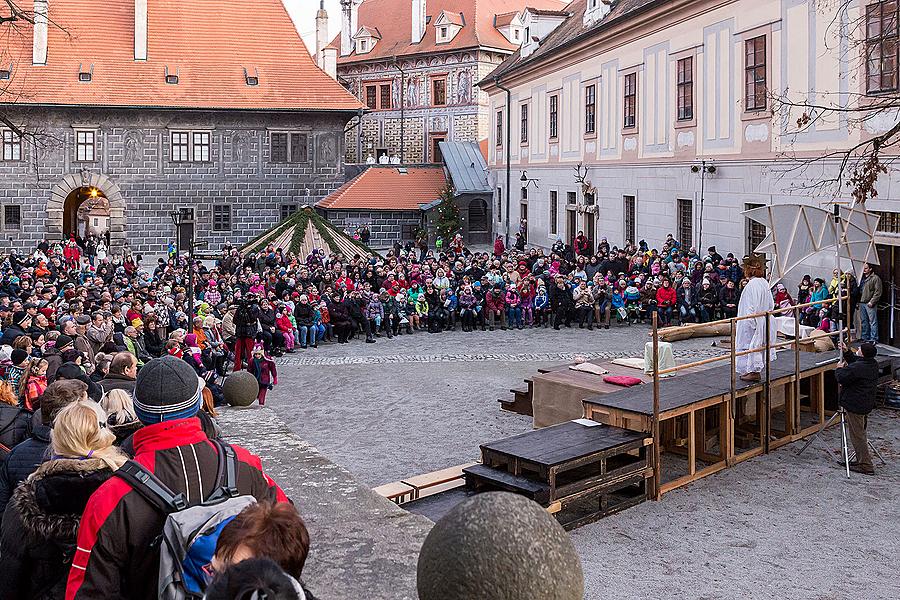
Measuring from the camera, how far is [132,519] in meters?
3.38

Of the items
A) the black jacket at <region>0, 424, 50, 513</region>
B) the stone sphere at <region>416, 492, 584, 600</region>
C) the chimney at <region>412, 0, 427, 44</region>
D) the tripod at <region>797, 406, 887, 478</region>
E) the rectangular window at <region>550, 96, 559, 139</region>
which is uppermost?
the chimney at <region>412, 0, 427, 44</region>

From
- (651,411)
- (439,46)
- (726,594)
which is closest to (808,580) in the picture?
(726,594)

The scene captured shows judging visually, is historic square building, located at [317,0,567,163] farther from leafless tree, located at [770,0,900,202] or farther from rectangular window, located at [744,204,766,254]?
leafless tree, located at [770,0,900,202]

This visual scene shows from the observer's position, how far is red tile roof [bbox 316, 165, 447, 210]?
42.4 m

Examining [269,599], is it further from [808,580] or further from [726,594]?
[808,580]

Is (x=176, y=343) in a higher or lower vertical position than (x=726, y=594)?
higher

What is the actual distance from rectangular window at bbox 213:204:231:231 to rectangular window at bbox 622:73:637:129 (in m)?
18.8

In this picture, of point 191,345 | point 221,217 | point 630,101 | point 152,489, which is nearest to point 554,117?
point 630,101

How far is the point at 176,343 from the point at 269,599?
497 inches

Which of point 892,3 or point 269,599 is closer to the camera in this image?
point 269,599

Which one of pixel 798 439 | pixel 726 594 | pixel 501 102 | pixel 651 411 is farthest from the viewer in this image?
pixel 501 102

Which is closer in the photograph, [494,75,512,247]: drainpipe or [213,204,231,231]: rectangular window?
[213,204,231,231]: rectangular window

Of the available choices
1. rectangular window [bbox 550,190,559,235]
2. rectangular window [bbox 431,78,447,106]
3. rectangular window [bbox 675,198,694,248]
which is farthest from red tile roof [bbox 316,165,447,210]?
rectangular window [bbox 675,198,694,248]

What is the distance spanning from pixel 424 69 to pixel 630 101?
34.4 metres
